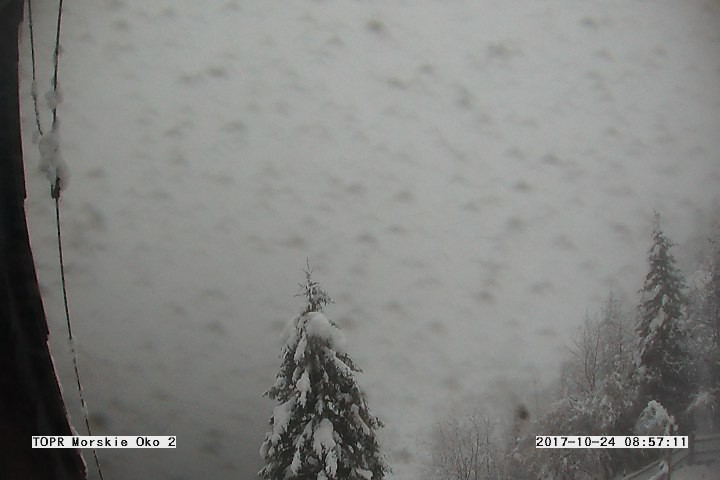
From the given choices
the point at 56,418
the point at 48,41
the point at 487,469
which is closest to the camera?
the point at 56,418

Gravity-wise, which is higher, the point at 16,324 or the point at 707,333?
the point at 707,333

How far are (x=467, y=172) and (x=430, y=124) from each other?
264 millimetres

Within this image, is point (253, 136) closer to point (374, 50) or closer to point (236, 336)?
point (374, 50)

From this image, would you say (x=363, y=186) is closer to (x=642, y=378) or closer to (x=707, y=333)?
(x=642, y=378)

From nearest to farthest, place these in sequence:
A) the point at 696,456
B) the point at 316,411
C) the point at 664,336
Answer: the point at 316,411 < the point at 696,456 < the point at 664,336

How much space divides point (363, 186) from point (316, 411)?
1.00 metres

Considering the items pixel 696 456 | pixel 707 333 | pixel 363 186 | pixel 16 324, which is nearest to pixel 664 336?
pixel 707 333

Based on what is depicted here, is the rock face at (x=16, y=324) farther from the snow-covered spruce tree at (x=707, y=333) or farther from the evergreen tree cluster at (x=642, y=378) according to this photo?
the snow-covered spruce tree at (x=707, y=333)

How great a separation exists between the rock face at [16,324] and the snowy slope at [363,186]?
59.1 inches

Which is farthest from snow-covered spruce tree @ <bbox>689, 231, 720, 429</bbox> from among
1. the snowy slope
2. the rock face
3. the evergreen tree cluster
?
the rock face

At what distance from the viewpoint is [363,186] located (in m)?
2.39

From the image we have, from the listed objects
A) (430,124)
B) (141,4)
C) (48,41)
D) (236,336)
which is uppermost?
(141,4)

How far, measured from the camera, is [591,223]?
93.8 inches

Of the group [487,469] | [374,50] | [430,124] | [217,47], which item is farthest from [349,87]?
[487,469]
